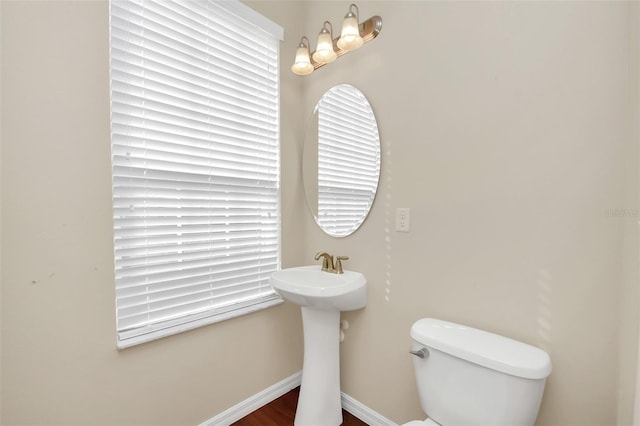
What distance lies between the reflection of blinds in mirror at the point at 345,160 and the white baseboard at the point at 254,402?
1009 mm

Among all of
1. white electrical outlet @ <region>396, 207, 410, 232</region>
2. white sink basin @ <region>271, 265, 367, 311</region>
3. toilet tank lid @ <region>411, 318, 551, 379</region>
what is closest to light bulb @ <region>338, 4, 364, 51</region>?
white electrical outlet @ <region>396, 207, 410, 232</region>

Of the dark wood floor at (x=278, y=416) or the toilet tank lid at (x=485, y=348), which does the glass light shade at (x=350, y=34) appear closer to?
the toilet tank lid at (x=485, y=348)

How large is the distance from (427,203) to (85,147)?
1409mm

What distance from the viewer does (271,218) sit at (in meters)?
1.76

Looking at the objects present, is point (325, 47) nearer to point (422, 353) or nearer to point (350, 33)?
point (350, 33)

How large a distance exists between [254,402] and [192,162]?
4.54ft

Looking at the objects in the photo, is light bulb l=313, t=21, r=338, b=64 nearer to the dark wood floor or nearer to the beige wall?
the beige wall

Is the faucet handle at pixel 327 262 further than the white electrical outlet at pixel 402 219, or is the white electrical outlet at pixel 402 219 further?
the faucet handle at pixel 327 262

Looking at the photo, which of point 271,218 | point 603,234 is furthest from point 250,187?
point 603,234

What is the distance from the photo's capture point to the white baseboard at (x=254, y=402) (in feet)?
5.01

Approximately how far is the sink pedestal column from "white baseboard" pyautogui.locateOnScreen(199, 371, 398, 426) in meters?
0.13

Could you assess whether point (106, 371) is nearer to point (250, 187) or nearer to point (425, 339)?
point (250, 187)

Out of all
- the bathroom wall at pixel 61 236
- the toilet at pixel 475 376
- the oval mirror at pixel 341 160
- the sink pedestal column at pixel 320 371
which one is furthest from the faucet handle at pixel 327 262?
the bathroom wall at pixel 61 236

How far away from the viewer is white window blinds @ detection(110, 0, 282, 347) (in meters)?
1.21
